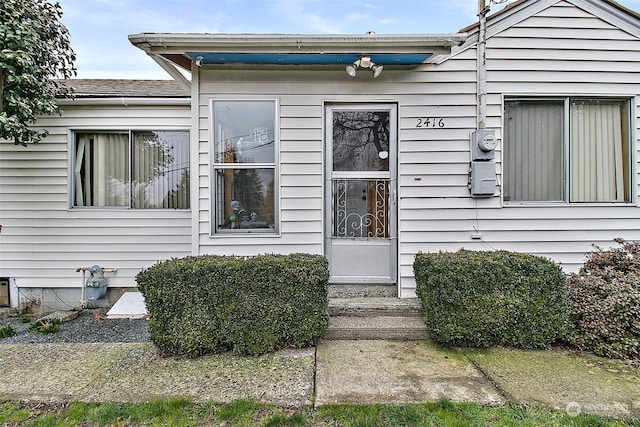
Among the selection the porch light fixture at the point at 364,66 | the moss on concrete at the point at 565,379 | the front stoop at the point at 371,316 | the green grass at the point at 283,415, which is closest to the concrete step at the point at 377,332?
the front stoop at the point at 371,316

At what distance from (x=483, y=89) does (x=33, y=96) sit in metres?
5.85

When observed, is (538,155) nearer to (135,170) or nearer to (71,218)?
(135,170)

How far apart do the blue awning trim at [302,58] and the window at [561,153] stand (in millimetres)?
1511

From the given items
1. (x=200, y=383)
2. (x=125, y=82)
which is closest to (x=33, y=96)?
(x=125, y=82)

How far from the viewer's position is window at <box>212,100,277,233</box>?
414 cm

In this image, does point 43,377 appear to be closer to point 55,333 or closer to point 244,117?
point 55,333

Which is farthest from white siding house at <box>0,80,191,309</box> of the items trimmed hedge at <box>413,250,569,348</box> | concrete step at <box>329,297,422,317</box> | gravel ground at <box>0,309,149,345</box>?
trimmed hedge at <box>413,250,569,348</box>

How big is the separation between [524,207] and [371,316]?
2.39 m

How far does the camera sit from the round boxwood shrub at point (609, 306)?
303cm

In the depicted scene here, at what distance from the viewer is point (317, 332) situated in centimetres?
326

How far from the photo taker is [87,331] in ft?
14.0

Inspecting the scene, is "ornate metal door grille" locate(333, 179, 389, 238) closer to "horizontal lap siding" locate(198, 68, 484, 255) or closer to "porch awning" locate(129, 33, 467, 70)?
"horizontal lap siding" locate(198, 68, 484, 255)

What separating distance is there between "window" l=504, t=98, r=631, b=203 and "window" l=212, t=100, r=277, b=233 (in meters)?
3.05

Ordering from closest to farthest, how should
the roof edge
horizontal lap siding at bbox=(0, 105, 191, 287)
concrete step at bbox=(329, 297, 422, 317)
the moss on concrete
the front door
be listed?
the moss on concrete < the roof edge < concrete step at bbox=(329, 297, 422, 317) < the front door < horizontal lap siding at bbox=(0, 105, 191, 287)
